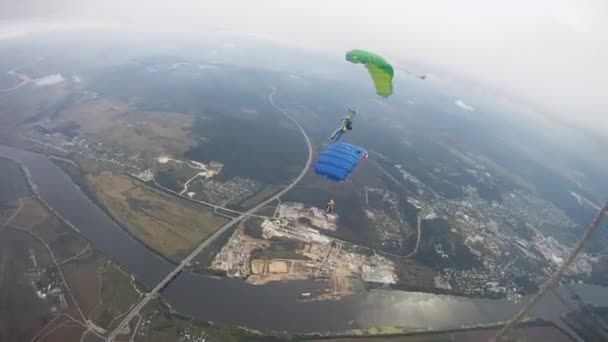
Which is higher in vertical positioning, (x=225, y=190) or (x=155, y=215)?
(x=225, y=190)

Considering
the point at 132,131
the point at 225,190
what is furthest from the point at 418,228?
the point at 132,131

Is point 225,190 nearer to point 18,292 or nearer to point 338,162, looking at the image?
point 18,292

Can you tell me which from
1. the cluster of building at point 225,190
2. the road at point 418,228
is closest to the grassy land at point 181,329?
the cluster of building at point 225,190

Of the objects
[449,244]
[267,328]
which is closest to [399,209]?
[449,244]

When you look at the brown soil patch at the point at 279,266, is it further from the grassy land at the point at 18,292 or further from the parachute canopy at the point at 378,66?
the parachute canopy at the point at 378,66

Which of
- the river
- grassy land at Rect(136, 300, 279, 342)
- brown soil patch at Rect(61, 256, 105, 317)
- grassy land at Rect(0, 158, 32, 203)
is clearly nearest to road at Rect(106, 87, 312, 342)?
the river
